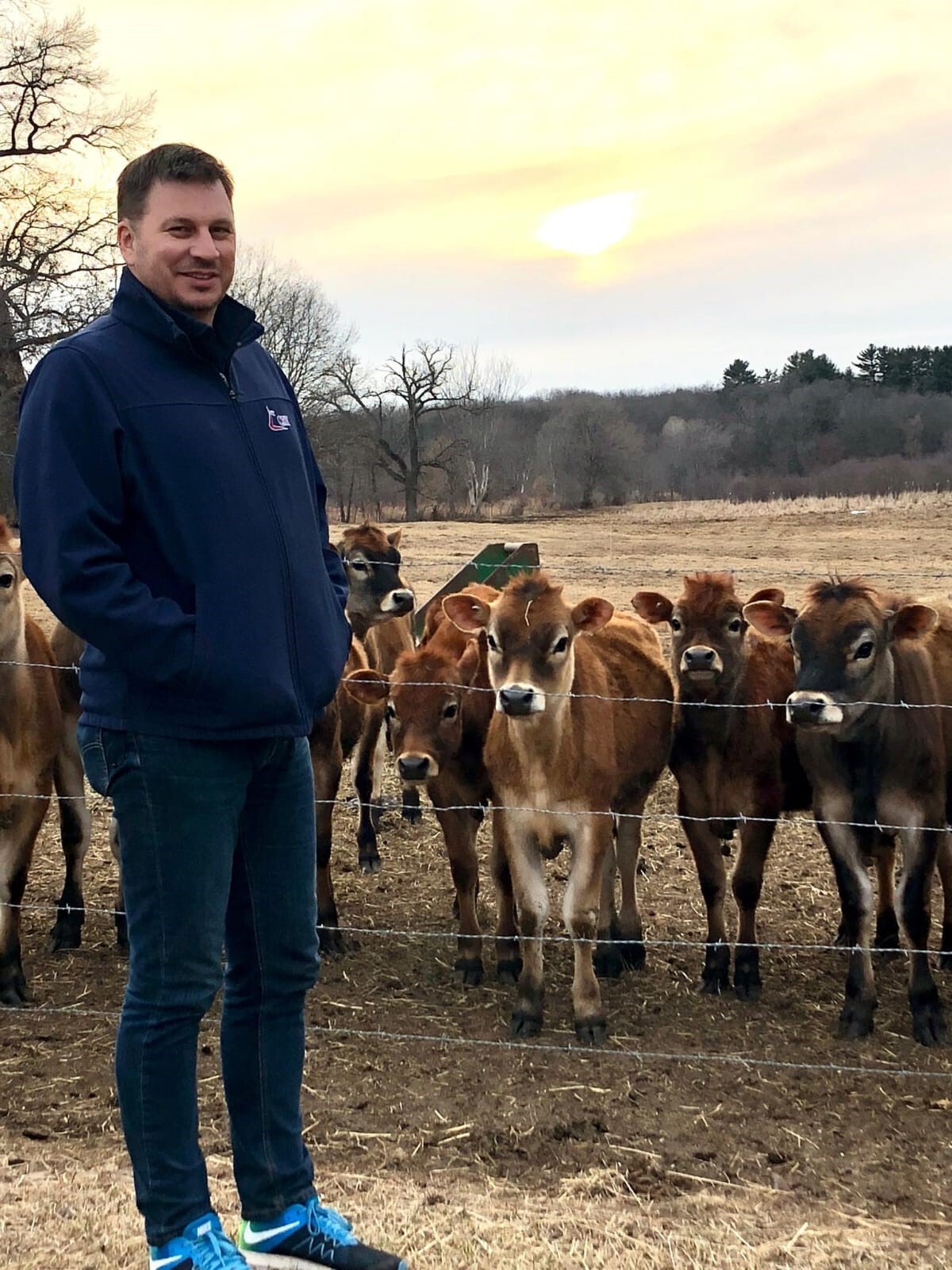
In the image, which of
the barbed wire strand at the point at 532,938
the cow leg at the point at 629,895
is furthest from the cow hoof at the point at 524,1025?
the cow leg at the point at 629,895

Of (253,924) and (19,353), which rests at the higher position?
(19,353)

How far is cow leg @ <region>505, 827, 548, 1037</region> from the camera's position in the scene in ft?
18.6

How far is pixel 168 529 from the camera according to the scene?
297 cm

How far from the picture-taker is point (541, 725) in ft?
18.9

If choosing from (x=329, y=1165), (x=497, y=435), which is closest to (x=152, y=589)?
(x=329, y=1165)

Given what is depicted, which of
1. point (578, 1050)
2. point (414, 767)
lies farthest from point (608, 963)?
point (414, 767)

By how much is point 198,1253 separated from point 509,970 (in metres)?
3.33

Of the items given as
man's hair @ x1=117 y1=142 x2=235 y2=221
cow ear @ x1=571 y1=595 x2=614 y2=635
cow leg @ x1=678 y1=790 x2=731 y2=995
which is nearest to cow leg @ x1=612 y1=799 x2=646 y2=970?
cow leg @ x1=678 y1=790 x2=731 y2=995

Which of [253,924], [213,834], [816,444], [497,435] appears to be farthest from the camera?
[816,444]

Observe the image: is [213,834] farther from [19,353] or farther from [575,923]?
[19,353]

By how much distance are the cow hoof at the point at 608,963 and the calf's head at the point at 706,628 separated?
1360 mm

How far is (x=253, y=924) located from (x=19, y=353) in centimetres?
2471

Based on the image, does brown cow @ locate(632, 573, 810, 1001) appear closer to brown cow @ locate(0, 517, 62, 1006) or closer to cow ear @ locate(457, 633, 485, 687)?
cow ear @ locate(457, 633, 485, 687)

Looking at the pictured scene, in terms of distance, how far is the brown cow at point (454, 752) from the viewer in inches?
249
